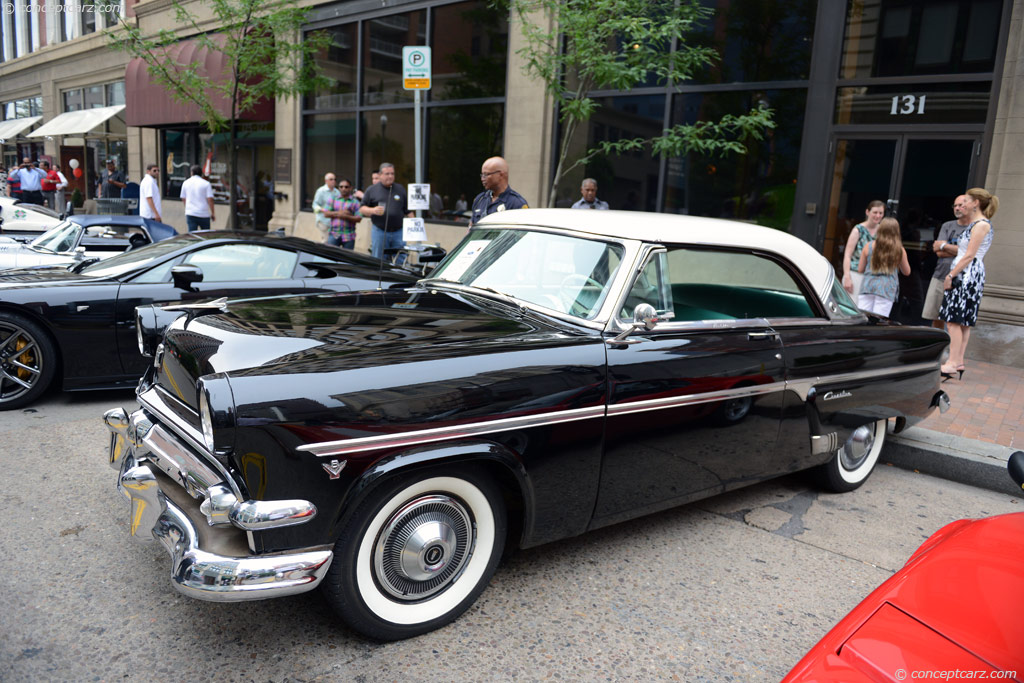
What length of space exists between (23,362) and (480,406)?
4338 mm

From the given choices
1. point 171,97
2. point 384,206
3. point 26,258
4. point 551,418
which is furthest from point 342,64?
point 551,418

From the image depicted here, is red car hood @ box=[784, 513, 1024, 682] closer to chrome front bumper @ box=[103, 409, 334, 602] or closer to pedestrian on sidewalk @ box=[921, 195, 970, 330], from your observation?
chrome front bumper @ box=[103, 409, 334, 602]

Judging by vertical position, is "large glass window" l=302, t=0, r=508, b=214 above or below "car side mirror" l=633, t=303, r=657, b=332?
above

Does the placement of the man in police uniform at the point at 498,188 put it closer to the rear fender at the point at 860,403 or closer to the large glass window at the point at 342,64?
the rear fender at the point at 860,403

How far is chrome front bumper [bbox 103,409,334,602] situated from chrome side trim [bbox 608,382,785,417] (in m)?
1.29

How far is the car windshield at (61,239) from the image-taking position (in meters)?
8.27

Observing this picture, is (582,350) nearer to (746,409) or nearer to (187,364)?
(746,409)

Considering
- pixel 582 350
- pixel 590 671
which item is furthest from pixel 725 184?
pixel 590 671

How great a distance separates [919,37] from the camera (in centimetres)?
840

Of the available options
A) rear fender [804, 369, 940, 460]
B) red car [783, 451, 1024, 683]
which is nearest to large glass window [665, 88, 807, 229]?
rear fender [804, 369, 940, 460]

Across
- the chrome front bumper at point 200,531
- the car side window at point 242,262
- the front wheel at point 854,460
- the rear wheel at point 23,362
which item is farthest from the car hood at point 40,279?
the front wheel at point 854,460

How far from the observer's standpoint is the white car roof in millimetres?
3432

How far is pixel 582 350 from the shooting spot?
9.76 ft

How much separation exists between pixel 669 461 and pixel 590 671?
1030 millimetres
